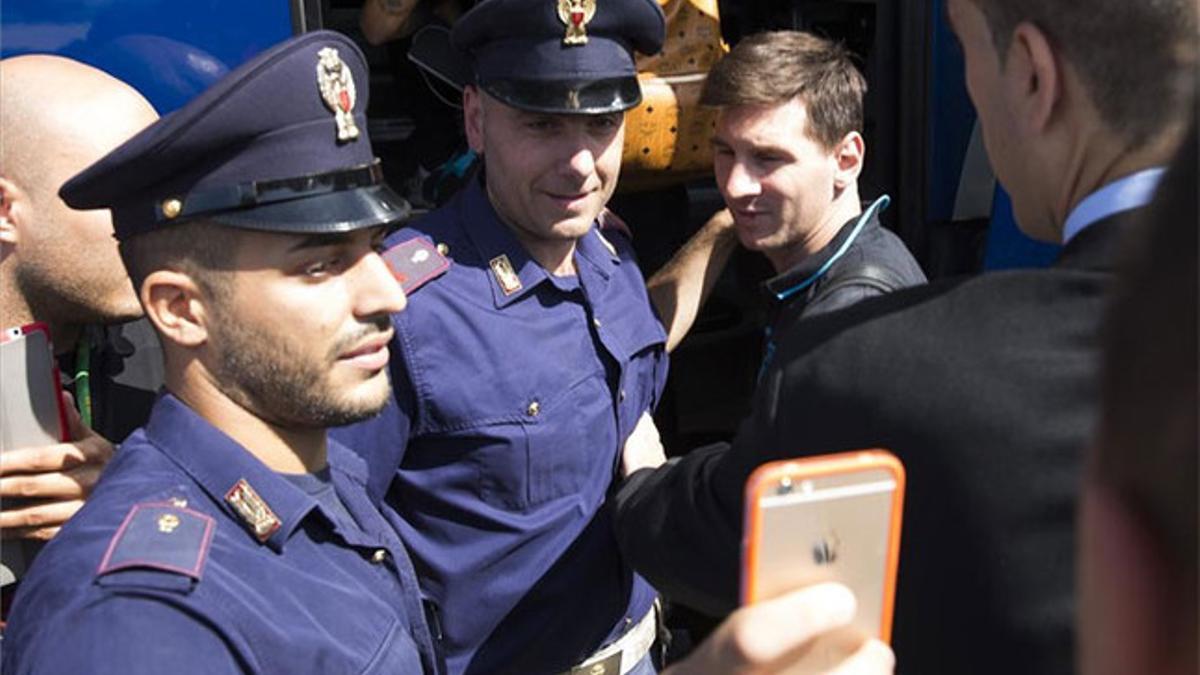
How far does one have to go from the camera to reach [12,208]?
1.64 metres

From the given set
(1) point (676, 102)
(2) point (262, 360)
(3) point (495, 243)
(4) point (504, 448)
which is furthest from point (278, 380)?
(1) point (676, 102)

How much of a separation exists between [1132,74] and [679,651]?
2144mm

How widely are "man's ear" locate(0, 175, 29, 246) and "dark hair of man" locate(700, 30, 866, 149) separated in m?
1.25

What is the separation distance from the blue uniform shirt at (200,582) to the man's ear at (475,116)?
877 millimetres

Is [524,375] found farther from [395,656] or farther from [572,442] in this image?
[395,656]

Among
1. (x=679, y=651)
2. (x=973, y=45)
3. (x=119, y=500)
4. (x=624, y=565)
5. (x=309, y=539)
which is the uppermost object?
(x=973, y=45)

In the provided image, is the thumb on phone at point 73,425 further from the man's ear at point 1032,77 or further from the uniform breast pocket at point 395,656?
A: the man's ear at point 1032,77

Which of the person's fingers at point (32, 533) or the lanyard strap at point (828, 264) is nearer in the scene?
the person's fingers at point (32, 533)

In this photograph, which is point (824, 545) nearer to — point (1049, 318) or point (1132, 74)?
point (1049, 318)

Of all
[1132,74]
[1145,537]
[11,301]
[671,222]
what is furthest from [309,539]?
[671,222]

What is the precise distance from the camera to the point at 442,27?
102 inches

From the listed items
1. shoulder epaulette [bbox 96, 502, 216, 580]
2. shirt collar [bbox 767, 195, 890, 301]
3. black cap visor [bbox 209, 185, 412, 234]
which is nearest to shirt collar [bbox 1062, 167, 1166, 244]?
black cap visor [bbox 209, 185, 412, 234]

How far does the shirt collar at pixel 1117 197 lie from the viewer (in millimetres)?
1062

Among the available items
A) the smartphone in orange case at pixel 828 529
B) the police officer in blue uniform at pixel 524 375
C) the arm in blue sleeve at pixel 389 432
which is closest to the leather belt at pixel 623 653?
the police officer in blue uniform at pixel 524 375
